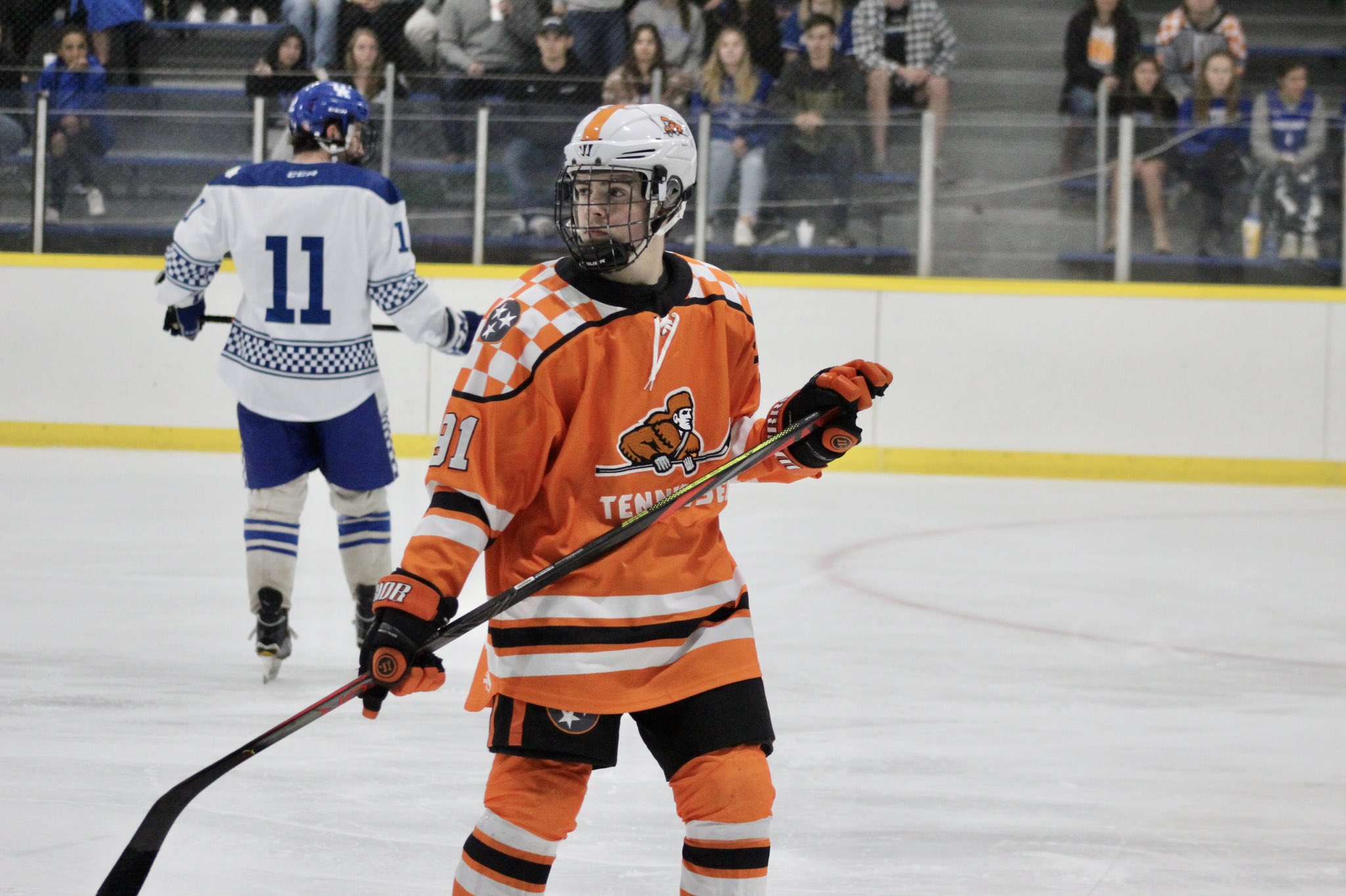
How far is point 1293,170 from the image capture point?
7.37 meters

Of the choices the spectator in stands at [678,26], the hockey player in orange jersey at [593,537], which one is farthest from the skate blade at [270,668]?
the spectator in stands at [678,26]

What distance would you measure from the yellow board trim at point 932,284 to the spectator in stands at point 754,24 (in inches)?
47.6

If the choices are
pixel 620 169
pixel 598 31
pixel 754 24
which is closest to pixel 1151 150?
pixel 754 24

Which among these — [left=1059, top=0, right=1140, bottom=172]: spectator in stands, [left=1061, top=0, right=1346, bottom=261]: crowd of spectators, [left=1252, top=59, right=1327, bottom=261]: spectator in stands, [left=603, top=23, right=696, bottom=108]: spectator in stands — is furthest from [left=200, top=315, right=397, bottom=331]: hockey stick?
[left=1059, top=0, right=1140, bottom=172]: spectator in stands

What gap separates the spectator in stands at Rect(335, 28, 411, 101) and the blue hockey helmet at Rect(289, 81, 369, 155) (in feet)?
13.8

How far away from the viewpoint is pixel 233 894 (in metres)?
2.24

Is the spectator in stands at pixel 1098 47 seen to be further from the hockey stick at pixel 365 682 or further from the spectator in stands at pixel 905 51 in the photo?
the hockey stick at pixel 365 682

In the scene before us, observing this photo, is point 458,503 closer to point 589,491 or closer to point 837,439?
point 589,491

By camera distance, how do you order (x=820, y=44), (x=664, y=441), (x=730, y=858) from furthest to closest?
(x=820, y=44), (x=664, y=441), (x=730, y=858)

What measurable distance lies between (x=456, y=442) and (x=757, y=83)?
6.45m

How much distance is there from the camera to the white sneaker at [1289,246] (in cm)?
739

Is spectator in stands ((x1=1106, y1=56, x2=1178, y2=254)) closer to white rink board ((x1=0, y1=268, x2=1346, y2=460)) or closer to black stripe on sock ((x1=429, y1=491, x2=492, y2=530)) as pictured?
white rink board ((x1=0, y1=268, x2=1346, y2=460))

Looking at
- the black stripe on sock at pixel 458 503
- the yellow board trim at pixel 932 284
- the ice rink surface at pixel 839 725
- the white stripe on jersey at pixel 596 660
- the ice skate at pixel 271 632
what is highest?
the yellow board trim at pixel 932 284

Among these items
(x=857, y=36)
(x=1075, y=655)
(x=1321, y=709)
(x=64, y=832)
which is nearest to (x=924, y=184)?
(x=857, y=36)
